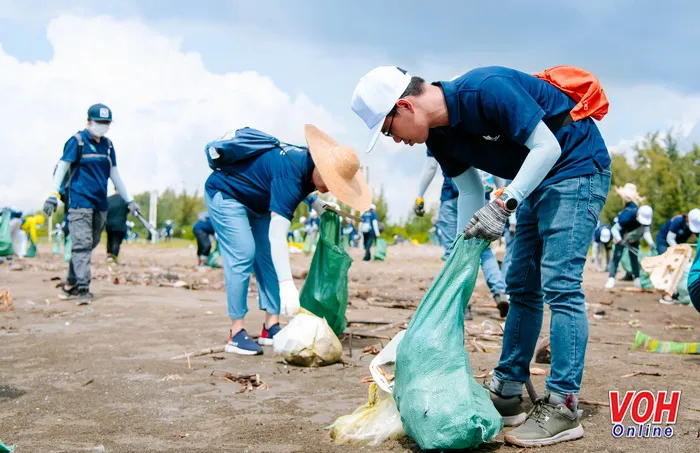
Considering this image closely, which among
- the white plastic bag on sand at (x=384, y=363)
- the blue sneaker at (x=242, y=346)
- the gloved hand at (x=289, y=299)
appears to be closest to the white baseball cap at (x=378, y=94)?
the white plastic bag on sand at (x=384, y=363)

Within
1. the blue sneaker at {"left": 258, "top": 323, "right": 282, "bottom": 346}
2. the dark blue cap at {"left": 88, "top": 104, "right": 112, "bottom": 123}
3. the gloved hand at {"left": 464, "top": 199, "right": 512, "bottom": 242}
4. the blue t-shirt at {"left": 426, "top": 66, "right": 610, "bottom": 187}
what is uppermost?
the dark blue cap at {"left": 88, "top": 104, "right": 112, "bottom": 123}

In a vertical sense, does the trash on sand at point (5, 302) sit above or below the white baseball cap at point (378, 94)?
below

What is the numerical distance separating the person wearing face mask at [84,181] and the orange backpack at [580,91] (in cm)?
593

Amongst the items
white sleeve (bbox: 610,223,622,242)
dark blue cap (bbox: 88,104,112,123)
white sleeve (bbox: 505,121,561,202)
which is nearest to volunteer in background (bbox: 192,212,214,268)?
dark blue cap (bbox: 88,104,112,123)

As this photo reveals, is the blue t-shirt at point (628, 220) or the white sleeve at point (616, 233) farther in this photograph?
the blue t-shirt at point (628, 220)

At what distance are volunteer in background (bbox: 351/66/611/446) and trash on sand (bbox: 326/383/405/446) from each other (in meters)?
0.49

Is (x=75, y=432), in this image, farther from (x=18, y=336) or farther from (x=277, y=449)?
(x=18, y=336)

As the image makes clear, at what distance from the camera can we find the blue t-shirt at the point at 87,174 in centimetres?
777

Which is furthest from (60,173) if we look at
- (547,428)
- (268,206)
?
(547,428)

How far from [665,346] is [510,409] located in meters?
2.62

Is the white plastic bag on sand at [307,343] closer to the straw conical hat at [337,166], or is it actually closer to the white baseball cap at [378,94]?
the straw conical hat at [337,166]

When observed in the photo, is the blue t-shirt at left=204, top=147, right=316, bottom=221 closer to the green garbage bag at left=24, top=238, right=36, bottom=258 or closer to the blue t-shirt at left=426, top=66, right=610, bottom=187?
the blue t-shirt at left=426, top=66, right=610, bottom=187

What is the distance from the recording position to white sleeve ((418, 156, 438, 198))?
23.1 ft

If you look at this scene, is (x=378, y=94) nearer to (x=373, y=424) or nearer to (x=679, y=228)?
(x=373, y=424)
